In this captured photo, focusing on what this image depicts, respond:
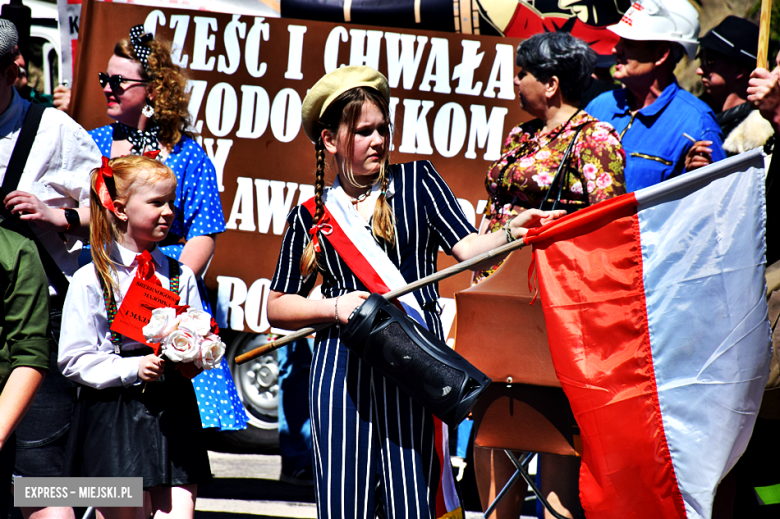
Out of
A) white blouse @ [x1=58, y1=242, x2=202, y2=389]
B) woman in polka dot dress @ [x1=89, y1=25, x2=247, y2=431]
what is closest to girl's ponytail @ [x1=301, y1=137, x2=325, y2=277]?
white blouse @ [x1=58, y1=242, x2=202, y2=389]

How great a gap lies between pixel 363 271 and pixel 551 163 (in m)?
1.48

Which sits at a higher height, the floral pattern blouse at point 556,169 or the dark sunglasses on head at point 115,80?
the dark sunglasses on head at point 115,80

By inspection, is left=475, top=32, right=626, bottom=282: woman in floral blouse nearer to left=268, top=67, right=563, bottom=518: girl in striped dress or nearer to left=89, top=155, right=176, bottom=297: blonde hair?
left=268, top=67, right=563, bottom=518: girl in striped dress

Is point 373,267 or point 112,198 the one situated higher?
point 112,198

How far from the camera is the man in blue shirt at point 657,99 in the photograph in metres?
4.23

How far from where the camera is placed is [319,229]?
8.80 feet

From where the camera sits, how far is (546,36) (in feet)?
13.1

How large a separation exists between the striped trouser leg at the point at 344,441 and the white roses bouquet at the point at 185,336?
542mm

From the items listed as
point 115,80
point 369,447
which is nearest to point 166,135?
point 115,80

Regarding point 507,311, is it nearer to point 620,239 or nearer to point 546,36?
point 620,239

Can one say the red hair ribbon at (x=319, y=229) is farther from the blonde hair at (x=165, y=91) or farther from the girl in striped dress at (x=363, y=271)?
the blonde hair at (x=165, y=91)

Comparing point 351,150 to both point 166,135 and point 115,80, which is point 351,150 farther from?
point 115,80

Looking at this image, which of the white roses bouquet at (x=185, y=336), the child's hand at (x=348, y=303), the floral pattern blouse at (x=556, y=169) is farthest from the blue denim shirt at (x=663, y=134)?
the white roses bouquet at (x=185, y=336)

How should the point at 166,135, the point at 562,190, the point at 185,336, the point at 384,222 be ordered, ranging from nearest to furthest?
the point at 384,222 → the point at 185,336 → the point at 562,190 → the point at 166,135
